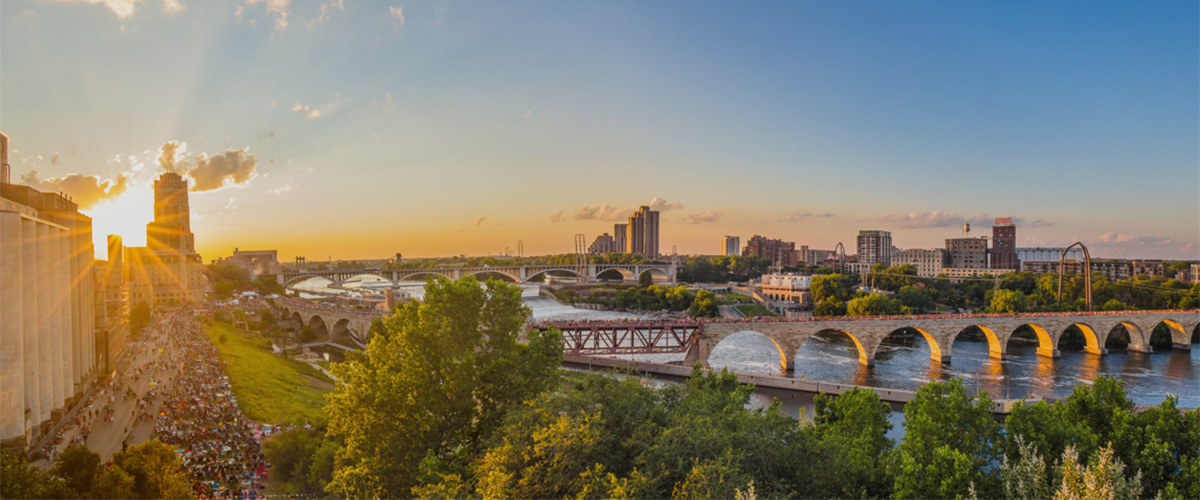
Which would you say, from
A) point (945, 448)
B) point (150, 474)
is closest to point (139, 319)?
point (150, 474)

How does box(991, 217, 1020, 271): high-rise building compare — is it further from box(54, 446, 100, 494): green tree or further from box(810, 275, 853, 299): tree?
box(54, 446, 100, 494): green tree

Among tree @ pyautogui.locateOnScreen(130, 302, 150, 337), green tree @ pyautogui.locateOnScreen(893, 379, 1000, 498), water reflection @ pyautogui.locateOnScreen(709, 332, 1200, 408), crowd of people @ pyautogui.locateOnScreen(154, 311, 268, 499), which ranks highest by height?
green tree @ pyautogui.locateOnScreen(893, 379, 1000, 498)

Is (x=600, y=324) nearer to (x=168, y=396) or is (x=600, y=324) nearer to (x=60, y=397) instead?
(x=168, y=396)

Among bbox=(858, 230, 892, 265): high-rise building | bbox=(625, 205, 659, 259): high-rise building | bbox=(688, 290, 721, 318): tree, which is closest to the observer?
bbox=(688, 290, 721, 318): tree

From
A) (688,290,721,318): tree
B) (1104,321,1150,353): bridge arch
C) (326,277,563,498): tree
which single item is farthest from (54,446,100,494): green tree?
(1104,321,1150,353): bridge arch

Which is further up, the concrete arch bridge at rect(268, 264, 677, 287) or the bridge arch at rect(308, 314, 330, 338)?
the concrete arch bridge at rect(268, 264, 677, 287)

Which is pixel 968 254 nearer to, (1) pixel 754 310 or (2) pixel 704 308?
(1) pixel 754 310

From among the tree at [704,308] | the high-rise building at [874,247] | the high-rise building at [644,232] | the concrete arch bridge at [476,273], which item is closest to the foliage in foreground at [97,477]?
the tree at [704,308]
